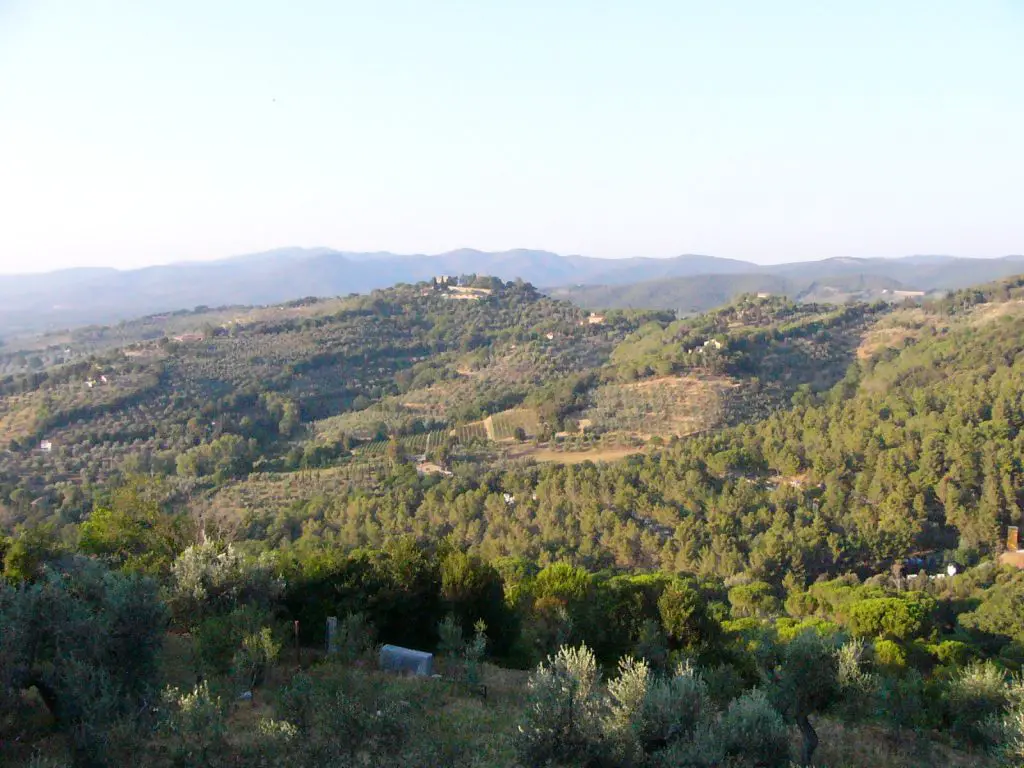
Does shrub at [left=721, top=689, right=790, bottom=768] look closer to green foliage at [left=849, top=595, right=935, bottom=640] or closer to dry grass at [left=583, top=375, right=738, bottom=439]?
green foliage at [left=849, top=595, right=935, bottom=640]

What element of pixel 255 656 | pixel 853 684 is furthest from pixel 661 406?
pixel 255 656

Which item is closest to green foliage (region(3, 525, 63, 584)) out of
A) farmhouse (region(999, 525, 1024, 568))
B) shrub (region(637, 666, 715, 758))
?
shrub (region(637, 666, 715, 758))

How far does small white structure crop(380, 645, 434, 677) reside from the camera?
1187 cm

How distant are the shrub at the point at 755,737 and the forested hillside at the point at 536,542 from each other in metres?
0.03

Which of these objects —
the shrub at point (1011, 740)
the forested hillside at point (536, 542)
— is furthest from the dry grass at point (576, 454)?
the shrub at point (1011, 740)

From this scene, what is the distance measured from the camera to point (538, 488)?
99.0ft

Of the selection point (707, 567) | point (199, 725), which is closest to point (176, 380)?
point (707, 567)

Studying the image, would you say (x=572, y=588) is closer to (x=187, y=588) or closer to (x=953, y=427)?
(x=187, y=588)

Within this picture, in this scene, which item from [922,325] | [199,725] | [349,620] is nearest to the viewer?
[199,725]

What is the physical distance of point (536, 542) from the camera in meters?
26.0

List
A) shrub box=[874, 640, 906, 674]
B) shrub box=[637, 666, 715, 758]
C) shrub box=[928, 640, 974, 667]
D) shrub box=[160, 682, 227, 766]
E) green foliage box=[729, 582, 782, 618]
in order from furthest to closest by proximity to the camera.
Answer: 1. green foliage box=[729, 582, 782, 618]
2. shrub box=[928, 640, 974, 667]
3. shrub box=[874, 640, 906, 674]
4. shrub box=[637, 666, 715, 758]
5. shrub box=[160, 682, 227, 766]

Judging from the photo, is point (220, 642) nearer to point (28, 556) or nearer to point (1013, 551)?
point (28, 556)

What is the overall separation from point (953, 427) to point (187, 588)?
29462 millimetres

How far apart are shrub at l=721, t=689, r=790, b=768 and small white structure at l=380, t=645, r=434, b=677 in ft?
17.8
